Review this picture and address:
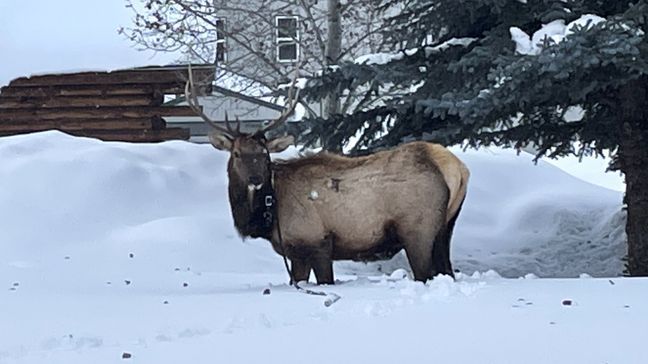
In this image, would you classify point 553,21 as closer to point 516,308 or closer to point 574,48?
point 574,48

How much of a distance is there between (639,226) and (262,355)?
5690 millimetres

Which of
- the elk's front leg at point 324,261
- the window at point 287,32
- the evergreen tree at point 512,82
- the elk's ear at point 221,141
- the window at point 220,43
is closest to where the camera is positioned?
the elk's front leg at point 324,261

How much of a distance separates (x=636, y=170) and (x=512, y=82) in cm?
219

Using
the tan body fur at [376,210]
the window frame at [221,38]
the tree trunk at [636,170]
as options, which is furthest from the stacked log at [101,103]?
the tan body fur at [376,210]

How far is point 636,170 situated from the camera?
Result: 30.1 feet

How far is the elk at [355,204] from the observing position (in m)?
7.14

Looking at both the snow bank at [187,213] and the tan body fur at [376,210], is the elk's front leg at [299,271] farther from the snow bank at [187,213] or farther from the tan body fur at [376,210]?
the snow bank at [187,213]

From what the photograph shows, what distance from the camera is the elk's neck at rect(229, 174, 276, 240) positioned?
7273 mm

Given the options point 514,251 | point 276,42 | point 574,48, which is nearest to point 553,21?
point 574,48

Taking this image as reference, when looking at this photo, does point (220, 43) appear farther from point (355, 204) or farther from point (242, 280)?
point (355, 204)

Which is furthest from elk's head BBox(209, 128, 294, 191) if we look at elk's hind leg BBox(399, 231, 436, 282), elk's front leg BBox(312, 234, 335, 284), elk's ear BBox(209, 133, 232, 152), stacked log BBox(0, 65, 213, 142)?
stacked log BBox(0, 65, 213, 142)

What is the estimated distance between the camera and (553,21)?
817 cm

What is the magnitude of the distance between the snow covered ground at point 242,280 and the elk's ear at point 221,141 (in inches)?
38.7

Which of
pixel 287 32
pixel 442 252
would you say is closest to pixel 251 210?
pixel 442 252
